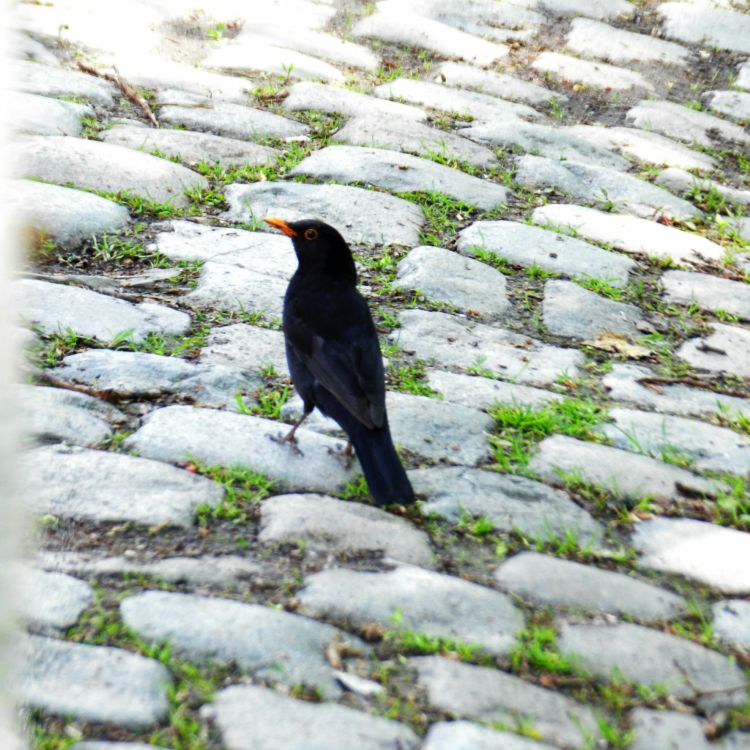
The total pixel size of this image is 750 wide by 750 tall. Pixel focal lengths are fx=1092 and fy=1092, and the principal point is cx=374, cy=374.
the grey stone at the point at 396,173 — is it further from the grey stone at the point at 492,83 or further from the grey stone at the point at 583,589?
the grey stone at the point at 583,589

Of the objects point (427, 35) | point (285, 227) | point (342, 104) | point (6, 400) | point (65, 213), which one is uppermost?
point (6, 400)

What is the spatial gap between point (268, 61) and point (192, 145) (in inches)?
62.5

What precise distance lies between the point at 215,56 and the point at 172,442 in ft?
13.6

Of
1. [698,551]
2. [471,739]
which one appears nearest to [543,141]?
[698,551]

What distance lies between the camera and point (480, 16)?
764 centimetres

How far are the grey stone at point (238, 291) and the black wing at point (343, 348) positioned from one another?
1.65 ft

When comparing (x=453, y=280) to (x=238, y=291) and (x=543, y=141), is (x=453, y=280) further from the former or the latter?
(x=543, y=141)

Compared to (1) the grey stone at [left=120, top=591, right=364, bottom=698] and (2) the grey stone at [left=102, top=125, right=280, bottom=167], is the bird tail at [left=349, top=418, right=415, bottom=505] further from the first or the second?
(2) the grey stone at [left=102, top=125, right=280, bottom=167]

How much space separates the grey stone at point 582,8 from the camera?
786 centimetres

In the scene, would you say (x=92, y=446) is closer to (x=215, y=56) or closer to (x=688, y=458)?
(x=688, y=458)

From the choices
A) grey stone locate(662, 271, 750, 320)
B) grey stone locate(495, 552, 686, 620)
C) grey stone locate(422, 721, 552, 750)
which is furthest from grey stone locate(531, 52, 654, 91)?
grey stone locate(422, 721, 552, 750)

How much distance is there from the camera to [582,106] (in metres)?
→ 6.61

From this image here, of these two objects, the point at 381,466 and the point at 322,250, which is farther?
the point at 322,250

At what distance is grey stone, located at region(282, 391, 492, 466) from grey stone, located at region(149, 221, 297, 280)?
0.90 m
